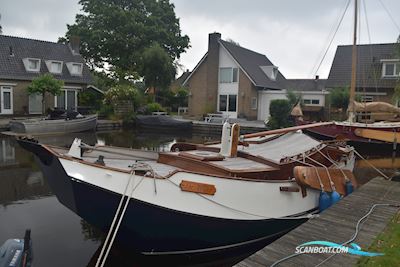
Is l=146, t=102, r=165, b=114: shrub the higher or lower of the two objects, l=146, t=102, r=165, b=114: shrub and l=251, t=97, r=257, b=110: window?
the lower

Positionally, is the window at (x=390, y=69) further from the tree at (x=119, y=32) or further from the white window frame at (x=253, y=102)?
the tree at (x=119, y=32)

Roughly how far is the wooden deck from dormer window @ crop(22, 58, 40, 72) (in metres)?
26.6

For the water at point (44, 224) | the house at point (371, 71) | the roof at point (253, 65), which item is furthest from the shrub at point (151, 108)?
the water at point (44, 224)

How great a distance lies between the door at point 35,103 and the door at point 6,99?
1438 mm

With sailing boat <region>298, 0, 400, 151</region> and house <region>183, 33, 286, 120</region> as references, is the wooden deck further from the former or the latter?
house <region>183, 33, 286, 120</region>

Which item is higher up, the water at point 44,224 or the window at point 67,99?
the window at point 67,99

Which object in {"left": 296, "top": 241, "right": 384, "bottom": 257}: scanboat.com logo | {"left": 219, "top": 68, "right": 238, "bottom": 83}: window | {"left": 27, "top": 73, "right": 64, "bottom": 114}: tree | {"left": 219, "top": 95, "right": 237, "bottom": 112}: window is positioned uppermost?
{"left": 219, "top": 68, "right": 238, "bottom": 83}: window

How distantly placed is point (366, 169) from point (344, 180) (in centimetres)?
670

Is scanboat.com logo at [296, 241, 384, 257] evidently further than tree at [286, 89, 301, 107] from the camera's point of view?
No

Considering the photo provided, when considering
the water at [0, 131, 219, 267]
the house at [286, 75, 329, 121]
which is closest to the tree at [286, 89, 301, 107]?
the house at [286, 75, 329, 121]

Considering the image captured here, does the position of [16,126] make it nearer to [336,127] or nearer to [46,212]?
[46,212]

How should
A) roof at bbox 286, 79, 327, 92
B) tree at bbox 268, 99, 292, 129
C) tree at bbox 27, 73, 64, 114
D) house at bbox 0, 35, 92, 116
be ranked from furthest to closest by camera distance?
roof at bbox 286, 79, 327, 92, house at bbox 0, 35, 92, 116, tree at bbox 27, 73, 64, 114, tree at bbox 268, 99, 292, 129

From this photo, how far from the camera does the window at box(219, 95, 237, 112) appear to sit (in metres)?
30.3

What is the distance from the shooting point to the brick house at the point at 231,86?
96.1 ft
